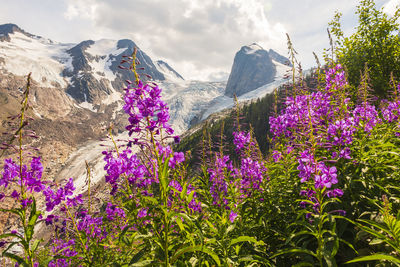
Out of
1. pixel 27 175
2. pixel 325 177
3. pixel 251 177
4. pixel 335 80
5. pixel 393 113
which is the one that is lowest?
pixel 251 177

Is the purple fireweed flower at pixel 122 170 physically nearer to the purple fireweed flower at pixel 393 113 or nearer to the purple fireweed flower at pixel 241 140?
the purple fireweed flower at pixel 241 140

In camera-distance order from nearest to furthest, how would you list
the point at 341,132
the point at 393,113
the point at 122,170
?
the point at 122,170 < the point at 341,132 < the point at 393,113

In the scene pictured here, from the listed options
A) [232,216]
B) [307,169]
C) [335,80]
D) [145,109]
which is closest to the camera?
[145,109]

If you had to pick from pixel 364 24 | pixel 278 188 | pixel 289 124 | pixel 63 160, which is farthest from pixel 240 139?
pixel 63 160

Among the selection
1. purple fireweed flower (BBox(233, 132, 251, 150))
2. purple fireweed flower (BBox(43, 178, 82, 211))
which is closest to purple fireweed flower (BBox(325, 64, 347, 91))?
purple fireweed flower (BBox(233, 132, 251, 150))

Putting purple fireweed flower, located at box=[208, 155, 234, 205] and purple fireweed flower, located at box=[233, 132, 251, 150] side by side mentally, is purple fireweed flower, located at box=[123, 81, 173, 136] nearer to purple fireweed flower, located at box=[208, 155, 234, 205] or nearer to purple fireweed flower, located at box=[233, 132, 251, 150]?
purple fireweed flower, located at box=[208, 155, 234, 205]

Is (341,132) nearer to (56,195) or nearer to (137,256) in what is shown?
(137,256)

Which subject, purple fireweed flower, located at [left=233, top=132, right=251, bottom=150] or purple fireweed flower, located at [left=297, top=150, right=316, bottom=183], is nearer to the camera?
purple fireweed flower, located at [left=297, top=150, right=316, bottom=183]

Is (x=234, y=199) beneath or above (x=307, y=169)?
beneath

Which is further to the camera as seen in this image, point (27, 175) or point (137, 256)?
point (27, 175)

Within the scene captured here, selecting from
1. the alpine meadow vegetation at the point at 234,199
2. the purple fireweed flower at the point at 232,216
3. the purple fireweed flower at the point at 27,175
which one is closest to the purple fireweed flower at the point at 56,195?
the alpine meadow vegetation at the point at 234,199

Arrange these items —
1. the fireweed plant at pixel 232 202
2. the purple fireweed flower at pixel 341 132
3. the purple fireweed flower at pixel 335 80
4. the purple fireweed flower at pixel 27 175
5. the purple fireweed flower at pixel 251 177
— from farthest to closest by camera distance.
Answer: the purple fireweed flower at pixel 335 80 → the purple fireweed flower at pixel 251 177 → the purple fireweed flower at pixel 341 132 → the purple fireweed flower at pixel 27 175 → the fireweed plant at pixel 232 202

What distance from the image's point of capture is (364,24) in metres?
22.7

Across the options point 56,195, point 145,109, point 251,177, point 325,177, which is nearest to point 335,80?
point 251,177
